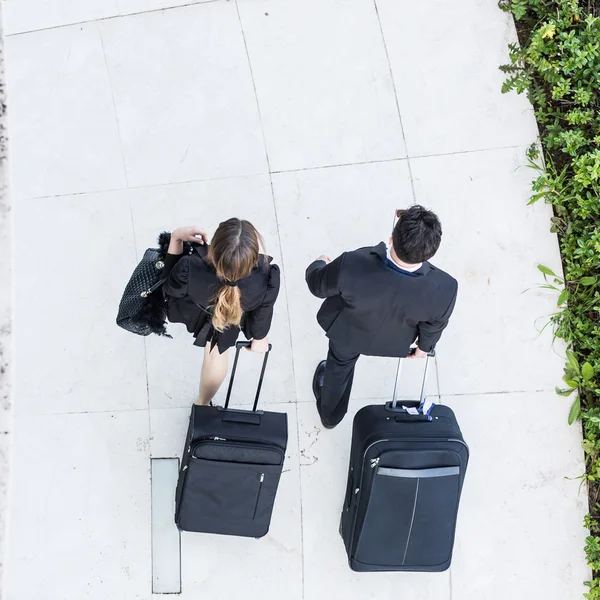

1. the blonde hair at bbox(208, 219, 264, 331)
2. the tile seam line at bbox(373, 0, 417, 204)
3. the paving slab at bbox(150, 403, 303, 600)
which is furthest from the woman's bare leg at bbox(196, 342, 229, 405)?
the tile seam line at bbox(373, 0, 417, 204)

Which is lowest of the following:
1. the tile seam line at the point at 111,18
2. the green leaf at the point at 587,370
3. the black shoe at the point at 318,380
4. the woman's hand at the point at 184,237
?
the green leaf at the point at 587,370

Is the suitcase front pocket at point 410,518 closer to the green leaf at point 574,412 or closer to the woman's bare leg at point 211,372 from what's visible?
the woman's bare leg at point 211,372

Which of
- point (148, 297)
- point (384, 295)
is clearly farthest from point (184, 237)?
point (384, 295)

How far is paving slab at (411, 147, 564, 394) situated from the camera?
13.4ft

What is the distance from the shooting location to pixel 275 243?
412 centimetres

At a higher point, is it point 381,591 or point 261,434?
point 261,434

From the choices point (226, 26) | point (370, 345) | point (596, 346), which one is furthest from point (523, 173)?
point (226, 26)

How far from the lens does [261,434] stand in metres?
3.42

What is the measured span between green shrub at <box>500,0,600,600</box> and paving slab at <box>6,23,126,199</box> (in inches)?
104

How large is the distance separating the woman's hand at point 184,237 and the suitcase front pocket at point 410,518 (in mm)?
1474

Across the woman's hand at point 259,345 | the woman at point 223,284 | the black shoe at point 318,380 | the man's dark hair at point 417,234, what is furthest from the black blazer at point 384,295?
the black shoe at point 318,380

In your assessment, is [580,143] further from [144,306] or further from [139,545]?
[139,545]

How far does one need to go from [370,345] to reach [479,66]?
88.1 inches

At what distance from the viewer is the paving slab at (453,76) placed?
420cm
